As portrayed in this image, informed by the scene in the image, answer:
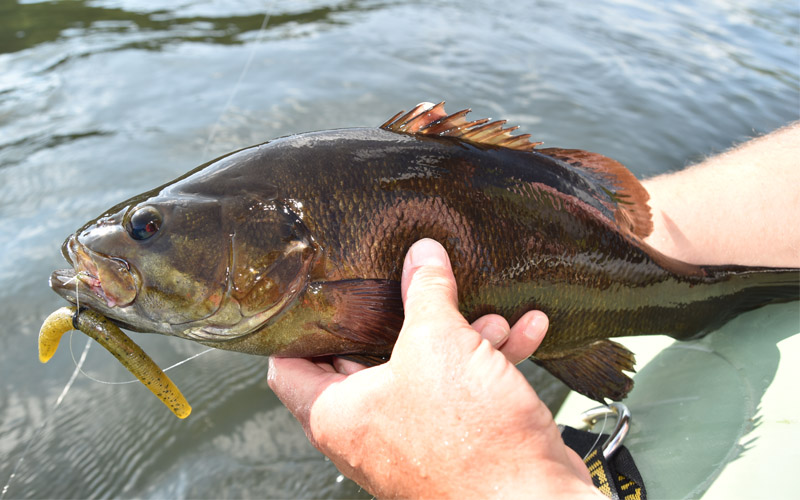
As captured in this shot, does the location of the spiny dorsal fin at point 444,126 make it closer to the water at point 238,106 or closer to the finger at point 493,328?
the finger at point 493,328

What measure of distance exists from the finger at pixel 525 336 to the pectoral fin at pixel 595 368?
34cm

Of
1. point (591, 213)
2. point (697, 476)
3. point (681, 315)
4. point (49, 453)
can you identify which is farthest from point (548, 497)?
point (49, 453)

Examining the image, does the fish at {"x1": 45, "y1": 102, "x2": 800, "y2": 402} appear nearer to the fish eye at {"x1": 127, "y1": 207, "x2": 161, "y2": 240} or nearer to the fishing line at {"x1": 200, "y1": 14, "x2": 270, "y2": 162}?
the fish eye at {"x1": 127, "y1": 207, "x2": 161, "y2": 240}

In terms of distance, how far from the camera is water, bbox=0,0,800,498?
11.3 ft

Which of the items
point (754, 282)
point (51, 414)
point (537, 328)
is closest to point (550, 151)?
point (537, 328)

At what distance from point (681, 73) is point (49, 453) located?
8.98 metres

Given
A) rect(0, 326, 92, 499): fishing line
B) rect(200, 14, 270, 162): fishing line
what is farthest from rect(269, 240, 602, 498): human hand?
rect(200, 14, 270, 162): fishing line

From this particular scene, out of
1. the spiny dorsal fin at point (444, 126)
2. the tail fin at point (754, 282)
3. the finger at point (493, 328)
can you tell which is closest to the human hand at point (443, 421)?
the finger at point (493, 328)

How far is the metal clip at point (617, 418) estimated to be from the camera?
243 centimetres

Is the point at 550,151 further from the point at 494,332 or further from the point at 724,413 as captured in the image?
the point at 724,413

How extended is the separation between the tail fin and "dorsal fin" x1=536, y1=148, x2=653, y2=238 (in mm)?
445

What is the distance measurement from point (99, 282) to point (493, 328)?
1336mm

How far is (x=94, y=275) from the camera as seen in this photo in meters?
1.94

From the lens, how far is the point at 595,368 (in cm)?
257
